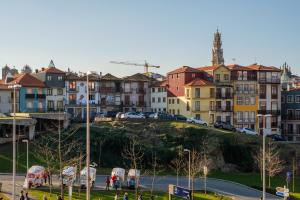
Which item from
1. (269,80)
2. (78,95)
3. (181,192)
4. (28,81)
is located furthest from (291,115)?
(181,192)

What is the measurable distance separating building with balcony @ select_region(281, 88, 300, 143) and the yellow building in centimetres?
1549

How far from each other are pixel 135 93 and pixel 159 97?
4.65 m

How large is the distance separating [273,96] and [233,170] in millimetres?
28577

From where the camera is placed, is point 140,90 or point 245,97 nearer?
point 245,97

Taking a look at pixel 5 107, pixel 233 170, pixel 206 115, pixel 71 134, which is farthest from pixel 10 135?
pixel 206 115

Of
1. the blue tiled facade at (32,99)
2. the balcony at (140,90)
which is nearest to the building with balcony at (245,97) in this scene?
the balcony at (140,90)

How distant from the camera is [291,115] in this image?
98.4 metres

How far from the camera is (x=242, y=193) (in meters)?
51.6

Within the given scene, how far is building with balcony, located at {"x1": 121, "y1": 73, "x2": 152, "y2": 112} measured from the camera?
3979 inches

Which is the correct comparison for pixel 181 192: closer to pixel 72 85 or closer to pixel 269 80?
pixel 72 85

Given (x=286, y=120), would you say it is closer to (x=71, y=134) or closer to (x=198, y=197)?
(x=71, y=134)

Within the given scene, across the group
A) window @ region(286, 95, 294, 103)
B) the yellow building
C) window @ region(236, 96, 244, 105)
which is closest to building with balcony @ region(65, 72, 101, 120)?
the yellow building

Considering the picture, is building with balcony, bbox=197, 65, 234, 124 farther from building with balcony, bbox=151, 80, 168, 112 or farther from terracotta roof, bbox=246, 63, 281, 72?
building with balcony, bbox=151, 80, 168, 112

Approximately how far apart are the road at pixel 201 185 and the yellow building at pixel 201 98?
32903 mm
